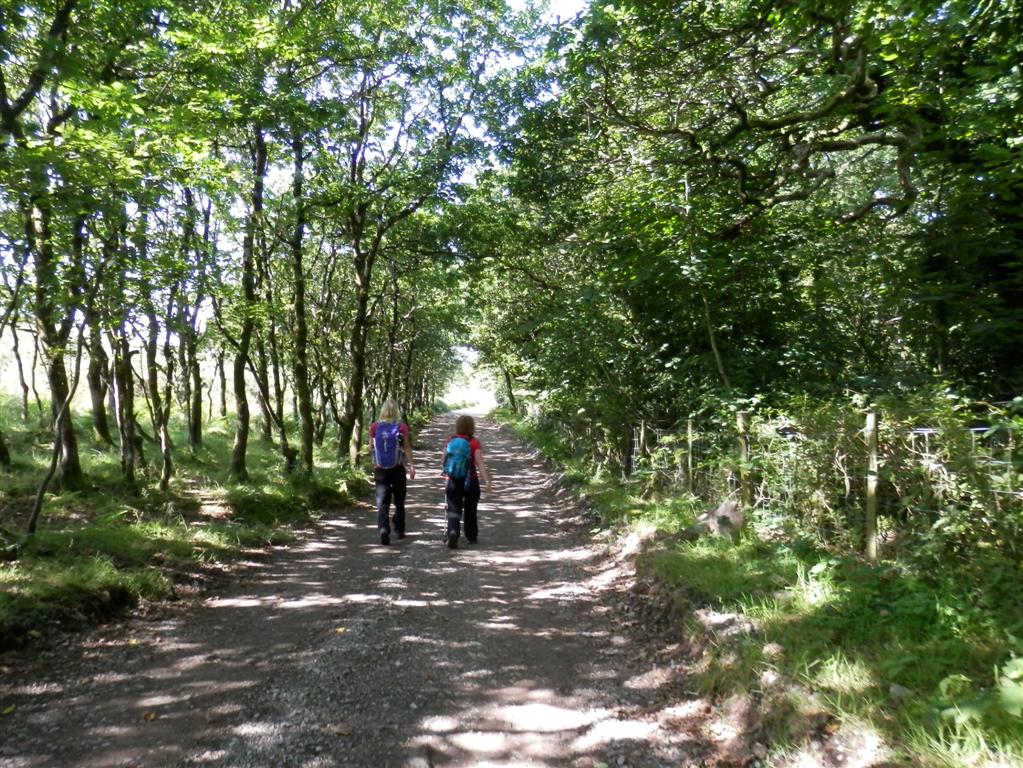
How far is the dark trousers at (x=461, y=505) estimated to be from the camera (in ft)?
28.2

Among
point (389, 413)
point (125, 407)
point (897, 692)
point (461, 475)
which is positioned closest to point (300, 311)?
point (125, 407)

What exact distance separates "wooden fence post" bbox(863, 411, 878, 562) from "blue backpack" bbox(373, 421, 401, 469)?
574 centimetres

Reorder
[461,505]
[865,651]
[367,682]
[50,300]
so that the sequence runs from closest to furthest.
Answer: [865,651] < [367,682] < [50,300] < [461,505]

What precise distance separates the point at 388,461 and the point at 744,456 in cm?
465

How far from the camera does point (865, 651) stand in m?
3.76

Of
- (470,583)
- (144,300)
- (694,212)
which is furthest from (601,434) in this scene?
(144,300)

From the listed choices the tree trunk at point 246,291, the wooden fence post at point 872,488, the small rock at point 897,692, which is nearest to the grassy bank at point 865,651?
the small rock at point 897,692

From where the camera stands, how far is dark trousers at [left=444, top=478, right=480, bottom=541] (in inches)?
338

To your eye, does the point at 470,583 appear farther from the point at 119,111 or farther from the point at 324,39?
the point at 324,39

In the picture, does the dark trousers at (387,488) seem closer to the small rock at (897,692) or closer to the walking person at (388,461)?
the walking person at (388,461)

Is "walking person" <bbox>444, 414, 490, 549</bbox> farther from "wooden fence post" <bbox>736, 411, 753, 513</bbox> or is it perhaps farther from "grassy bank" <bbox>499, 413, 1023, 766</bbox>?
"grassy bank" <bbox>499, 413, 1023, 766</bbox>

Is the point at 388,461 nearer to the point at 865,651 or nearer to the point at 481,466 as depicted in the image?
the point at 481,466

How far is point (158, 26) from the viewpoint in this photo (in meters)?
8.14

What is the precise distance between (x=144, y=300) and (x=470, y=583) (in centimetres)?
542
